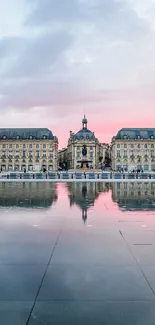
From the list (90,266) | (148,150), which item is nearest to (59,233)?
(90,266)

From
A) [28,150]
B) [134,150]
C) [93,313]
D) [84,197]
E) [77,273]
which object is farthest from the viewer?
[28,150]

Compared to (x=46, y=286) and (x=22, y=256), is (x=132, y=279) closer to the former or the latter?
(x=46, y=286)

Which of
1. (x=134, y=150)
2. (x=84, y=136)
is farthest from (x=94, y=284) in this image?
(x=84, y=136)

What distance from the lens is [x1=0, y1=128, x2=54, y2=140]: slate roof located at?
148500 millimetres

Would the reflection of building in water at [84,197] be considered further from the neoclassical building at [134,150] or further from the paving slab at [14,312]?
the neoclassical building at [134,150]

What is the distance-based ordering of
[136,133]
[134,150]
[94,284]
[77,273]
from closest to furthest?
[94,284] < [77,273] < [134,150] < [136,133]

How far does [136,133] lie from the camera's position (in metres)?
150

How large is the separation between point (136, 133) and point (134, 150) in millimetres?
7665

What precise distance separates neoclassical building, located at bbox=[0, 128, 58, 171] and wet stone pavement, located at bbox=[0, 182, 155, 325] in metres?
136

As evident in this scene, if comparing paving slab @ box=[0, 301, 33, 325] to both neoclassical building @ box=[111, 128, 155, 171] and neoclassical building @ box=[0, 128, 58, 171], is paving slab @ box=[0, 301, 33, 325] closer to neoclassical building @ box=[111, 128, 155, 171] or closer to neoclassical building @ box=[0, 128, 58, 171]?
neoclassical building @ box=[0, 128, 58, 171]

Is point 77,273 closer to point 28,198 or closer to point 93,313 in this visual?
point 93,313

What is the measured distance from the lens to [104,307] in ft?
17.5

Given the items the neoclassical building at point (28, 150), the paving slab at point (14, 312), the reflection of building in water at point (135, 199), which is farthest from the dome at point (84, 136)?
the paving slab at point (14, 312)

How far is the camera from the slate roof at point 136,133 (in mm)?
148375
